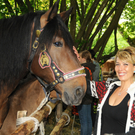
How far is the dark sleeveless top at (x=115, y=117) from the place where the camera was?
177 centimetres

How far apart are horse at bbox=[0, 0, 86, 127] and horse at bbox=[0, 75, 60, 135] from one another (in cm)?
42

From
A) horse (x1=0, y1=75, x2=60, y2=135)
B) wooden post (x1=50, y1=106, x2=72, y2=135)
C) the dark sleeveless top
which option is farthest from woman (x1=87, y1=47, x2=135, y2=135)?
wooden post (x1=50, y1=106, x2=72, y2=135)

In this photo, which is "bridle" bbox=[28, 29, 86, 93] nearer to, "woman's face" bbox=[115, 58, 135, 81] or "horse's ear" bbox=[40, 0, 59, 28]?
"horse's ear" bbox=[40, 0, 59, 28]

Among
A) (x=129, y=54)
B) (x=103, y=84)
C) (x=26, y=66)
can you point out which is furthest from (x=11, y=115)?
(x=129, y=54)

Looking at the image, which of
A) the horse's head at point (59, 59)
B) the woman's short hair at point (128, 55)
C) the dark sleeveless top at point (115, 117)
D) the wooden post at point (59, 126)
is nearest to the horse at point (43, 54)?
the horse's head at point (59, 59)

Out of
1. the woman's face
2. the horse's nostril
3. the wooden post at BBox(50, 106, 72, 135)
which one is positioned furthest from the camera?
the wooden post at BBox(50, 106, 72, 135)

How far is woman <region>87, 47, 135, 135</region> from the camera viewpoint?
5.82ft

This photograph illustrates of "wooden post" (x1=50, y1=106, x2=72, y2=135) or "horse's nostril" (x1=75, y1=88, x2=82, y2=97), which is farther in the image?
"wooden post" (x1=50, y1=106, x2=72, y2=135)

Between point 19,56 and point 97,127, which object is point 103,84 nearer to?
point 97,127

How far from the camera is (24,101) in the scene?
7.43 ft

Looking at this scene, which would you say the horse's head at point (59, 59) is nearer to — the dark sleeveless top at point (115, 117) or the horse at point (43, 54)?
the horse at point (43, 54)

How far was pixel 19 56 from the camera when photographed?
1781 mm

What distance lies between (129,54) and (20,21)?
Answer: 120 cm

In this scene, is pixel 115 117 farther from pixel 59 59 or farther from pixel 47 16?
pixel 47 16
